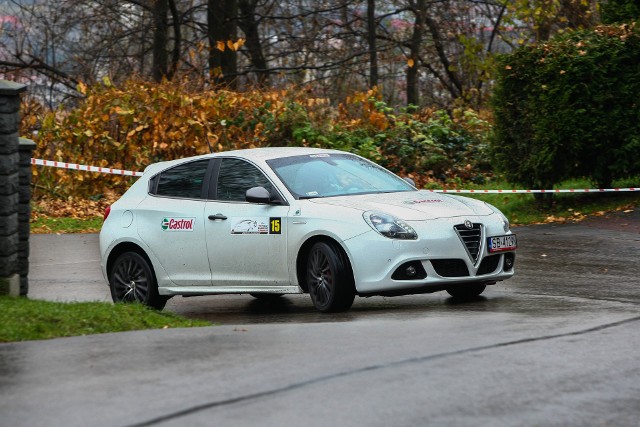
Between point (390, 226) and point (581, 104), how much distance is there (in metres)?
9.62

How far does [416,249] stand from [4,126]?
3.68 m

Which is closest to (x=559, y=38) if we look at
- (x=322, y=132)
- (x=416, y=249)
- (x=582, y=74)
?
(x=582, y=74)

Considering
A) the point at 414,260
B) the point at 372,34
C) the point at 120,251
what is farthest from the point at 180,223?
the point at 372,34

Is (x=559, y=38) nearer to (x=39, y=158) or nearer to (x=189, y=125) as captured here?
(x=189, y=125)

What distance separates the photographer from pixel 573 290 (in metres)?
12.5

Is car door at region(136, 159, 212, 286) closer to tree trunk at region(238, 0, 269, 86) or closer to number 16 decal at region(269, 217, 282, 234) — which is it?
number 16 decal at region(269, 217, 282, 234)

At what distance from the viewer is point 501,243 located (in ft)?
37.8

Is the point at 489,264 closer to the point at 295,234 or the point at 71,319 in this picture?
the point at 295,234

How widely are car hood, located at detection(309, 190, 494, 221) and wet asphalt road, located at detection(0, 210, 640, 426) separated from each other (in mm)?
827

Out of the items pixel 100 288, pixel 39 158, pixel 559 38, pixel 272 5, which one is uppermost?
A: pixel 272 5

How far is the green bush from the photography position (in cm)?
1964

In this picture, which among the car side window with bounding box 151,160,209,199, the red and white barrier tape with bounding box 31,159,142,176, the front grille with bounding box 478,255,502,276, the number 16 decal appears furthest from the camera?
the red and white barrier tape with bounding box 31,159,142,176


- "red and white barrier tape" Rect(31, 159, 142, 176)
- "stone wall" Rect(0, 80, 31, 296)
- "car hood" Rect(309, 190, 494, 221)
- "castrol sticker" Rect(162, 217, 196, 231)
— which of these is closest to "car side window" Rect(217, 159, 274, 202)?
"castrol sticker" Rect(162, 217, 196, 231)

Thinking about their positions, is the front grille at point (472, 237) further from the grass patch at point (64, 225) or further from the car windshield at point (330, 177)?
the grass patch at point (64, 225)
